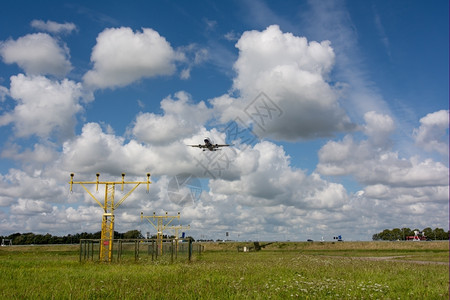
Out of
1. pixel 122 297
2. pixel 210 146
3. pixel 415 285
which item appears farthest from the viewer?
pixel 210 146

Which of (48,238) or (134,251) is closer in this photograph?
(134,251)

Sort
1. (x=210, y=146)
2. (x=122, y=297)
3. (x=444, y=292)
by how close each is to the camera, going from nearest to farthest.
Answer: (x=122, y=297)
(x=444, y=292)
(x=210, y=146)

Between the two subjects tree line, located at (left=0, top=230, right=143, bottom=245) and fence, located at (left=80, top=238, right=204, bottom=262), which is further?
tree line, located at (left=0, top=230, right=143, bottom=245)

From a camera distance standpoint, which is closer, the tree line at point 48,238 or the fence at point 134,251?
the fence at point 134,251

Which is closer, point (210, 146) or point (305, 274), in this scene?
point (305, 274)

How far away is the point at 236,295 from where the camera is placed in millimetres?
13633

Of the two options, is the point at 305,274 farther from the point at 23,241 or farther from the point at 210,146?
the point at 23,241

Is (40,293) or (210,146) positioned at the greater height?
(210,146)

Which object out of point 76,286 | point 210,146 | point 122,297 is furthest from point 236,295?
point 210,146

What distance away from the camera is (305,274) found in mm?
21484

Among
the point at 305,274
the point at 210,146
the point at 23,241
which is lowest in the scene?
the point at 23,241

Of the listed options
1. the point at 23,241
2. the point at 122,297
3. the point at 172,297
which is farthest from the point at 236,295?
the point at 23,241

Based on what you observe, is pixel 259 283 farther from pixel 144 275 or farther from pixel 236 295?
pixel 144 275

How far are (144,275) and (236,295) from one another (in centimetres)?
771
